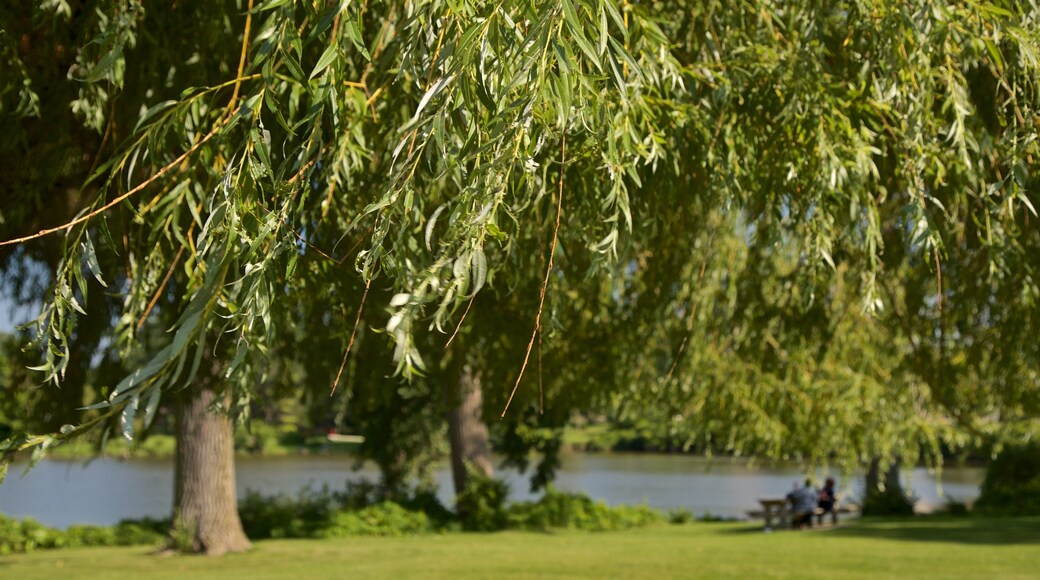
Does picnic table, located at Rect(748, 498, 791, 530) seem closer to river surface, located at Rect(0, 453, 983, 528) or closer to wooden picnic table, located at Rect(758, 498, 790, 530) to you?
wooden picnic table, located at Rect(758, 498, 790, 530)

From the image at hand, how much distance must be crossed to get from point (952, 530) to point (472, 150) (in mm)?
15357

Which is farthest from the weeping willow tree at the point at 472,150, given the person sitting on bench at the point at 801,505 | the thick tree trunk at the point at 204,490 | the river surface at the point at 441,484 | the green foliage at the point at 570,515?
the river surface at the point at 441,484

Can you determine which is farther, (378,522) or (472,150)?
(378,522)

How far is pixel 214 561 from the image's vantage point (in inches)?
560

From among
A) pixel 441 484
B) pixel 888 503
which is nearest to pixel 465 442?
pixel 888 503

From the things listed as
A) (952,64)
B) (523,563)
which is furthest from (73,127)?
(523,563)

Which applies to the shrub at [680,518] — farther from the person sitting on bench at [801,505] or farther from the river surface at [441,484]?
the person sitting on bench at [801,505]

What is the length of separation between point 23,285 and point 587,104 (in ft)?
16.6

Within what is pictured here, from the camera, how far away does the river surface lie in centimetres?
2569

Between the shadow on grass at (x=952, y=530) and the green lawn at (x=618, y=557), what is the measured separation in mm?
19

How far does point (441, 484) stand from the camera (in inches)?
1208

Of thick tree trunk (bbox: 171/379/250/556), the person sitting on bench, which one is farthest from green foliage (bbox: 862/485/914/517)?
thick tree trunk (bbox: 171/379/250/556)

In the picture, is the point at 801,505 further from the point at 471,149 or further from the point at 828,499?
the point at 471,149

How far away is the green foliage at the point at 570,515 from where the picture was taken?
64.3 ft
